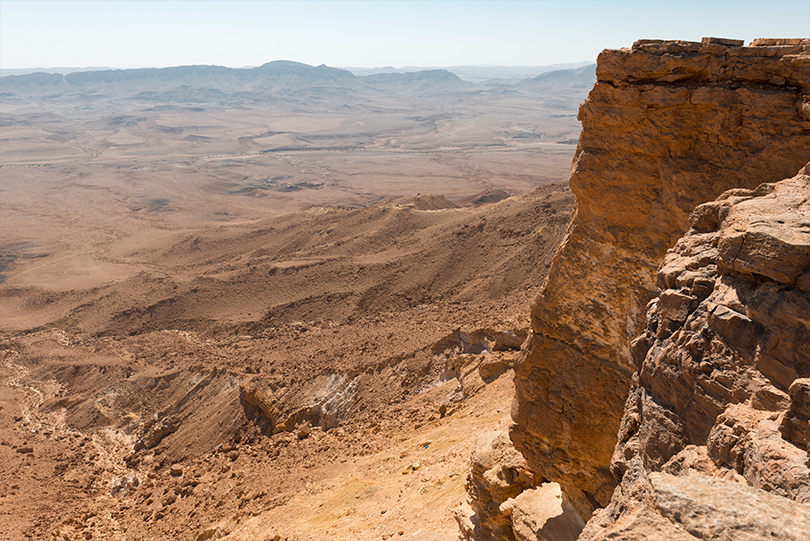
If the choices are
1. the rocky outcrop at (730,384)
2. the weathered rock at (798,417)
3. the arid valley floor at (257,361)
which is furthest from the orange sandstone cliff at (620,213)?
the arid valley floor at (257,361)

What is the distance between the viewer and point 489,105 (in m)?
184

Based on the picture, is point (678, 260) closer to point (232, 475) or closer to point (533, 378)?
point (533, 378)

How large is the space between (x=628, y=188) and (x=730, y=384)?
10.1 feet

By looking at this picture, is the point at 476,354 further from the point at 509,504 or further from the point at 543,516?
the point at 543,516

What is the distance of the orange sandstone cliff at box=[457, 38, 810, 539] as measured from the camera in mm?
5180

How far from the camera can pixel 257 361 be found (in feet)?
61.7

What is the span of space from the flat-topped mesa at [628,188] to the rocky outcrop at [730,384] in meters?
1.14

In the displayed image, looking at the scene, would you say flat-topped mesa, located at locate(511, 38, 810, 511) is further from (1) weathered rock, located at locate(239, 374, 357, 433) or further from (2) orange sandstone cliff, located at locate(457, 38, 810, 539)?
(1) weathered rock, located at locate(239, 374, 357, 433)

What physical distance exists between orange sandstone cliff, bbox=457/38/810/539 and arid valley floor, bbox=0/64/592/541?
7.21 ft

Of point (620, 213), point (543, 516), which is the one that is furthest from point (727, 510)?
point (543, 516)

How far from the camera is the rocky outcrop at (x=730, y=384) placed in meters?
2.82

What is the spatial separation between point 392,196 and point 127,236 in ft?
88.7

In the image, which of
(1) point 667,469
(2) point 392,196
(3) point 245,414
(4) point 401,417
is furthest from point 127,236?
(1) point 667,469

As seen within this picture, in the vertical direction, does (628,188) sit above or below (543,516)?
above
